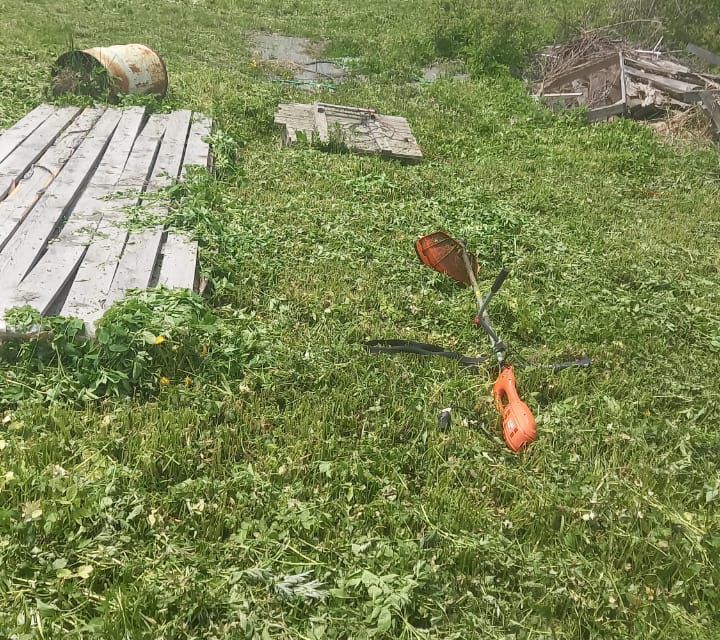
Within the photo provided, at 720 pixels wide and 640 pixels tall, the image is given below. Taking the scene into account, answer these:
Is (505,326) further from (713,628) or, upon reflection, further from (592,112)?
(592,112)

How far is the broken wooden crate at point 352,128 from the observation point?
778 cm

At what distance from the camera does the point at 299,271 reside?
5.05m

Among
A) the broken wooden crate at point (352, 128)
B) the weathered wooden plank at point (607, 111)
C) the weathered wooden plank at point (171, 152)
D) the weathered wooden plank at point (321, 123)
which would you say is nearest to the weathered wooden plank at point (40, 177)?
the weathered wooden plank at point (171, 152)

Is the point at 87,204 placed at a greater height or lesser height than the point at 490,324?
greater

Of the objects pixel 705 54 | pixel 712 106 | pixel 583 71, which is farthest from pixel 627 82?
pixel 705 54

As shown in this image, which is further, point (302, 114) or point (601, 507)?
point (302, 114)

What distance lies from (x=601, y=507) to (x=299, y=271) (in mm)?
2926

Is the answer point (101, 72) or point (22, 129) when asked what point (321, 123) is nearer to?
point (101, 72)

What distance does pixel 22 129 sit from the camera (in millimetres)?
6492

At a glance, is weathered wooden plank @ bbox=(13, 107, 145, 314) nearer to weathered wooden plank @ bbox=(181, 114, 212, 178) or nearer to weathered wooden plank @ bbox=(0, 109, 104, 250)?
weathered wooden plank @ bbox=(0, 109, 104, 250)

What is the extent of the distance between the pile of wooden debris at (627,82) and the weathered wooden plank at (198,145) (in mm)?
6122

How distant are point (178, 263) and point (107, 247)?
559mm

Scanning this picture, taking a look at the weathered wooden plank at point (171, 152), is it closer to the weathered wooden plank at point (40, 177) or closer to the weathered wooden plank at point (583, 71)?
the weathered wooden plank at point (40, 177)

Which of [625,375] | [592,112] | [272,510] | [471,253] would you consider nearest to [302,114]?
[471,253]
